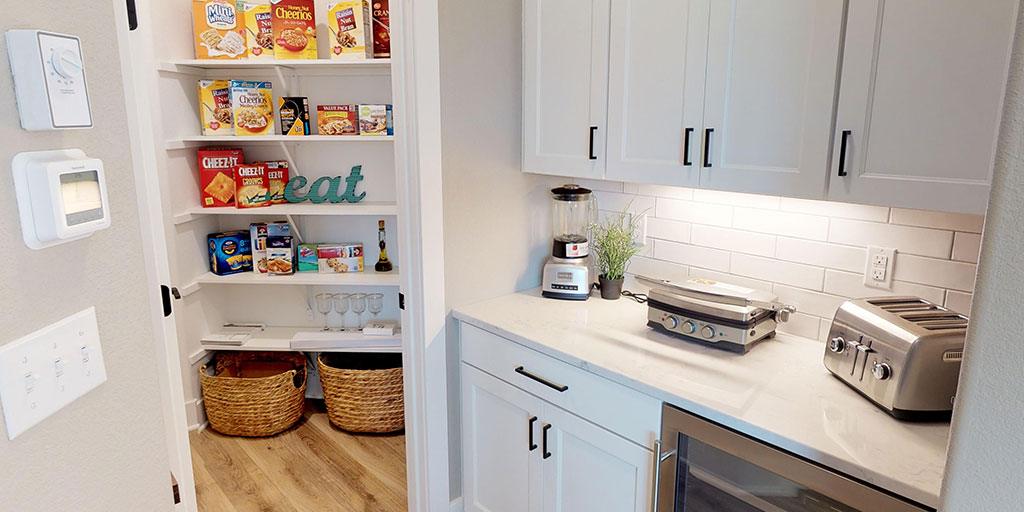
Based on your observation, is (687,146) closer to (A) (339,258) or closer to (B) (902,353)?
(B) (902,353)

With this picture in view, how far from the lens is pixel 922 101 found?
4.57 ft

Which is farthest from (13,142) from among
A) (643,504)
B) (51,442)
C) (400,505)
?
(400,505)

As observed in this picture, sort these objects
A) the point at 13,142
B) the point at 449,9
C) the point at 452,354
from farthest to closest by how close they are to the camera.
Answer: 1. the point at 452,354
2. the point at 449,9
3. the point at 13,142

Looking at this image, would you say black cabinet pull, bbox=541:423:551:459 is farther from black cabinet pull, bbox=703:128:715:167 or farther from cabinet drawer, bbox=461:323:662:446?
black cabinet pull, bbox=703:128:715:167

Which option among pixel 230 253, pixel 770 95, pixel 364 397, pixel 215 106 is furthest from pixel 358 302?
pixel 770 95

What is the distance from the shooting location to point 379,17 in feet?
9.86

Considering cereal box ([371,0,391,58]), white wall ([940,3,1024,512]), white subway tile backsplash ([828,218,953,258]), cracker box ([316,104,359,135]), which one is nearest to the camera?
white wall ([940,3,1024,512])

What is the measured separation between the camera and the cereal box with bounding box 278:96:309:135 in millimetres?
3209

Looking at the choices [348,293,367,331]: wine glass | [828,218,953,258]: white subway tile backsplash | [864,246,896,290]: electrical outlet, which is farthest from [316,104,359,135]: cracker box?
[864,246,896,290]: electrical outlet

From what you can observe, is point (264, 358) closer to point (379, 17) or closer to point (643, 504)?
point (379, 17)

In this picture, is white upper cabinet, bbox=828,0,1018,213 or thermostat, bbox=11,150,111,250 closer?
thermostat, bbox=11,150,111,250

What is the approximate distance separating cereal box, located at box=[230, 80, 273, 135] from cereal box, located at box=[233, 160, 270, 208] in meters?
0.18

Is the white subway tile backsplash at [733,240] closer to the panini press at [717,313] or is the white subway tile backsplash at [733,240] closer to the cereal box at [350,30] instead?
the panini press at [717,313]

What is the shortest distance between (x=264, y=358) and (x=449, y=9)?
2.33 metres
